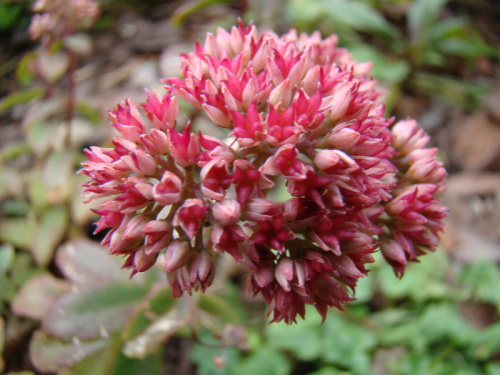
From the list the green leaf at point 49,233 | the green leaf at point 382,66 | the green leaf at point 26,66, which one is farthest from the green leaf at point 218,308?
the green leaf at point 382,66

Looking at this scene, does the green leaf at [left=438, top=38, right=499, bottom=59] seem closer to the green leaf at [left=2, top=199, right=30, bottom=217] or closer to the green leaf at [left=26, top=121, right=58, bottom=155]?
the green leaf at [left=26, top=121, right=58, bottom=155]

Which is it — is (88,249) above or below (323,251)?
below

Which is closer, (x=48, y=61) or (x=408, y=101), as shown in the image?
(x=48, y=61)

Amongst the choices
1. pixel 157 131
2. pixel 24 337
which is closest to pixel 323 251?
pixel 157 131

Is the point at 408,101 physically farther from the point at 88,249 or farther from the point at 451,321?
the point at 88,249

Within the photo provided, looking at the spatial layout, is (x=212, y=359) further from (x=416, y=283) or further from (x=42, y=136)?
(x=42, y=136)

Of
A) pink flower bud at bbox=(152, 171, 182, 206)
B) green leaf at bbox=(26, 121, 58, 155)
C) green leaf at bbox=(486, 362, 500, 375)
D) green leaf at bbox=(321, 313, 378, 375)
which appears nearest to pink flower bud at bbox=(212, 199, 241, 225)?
pink flower bud at bbox=(152, 171, 182, 206)
